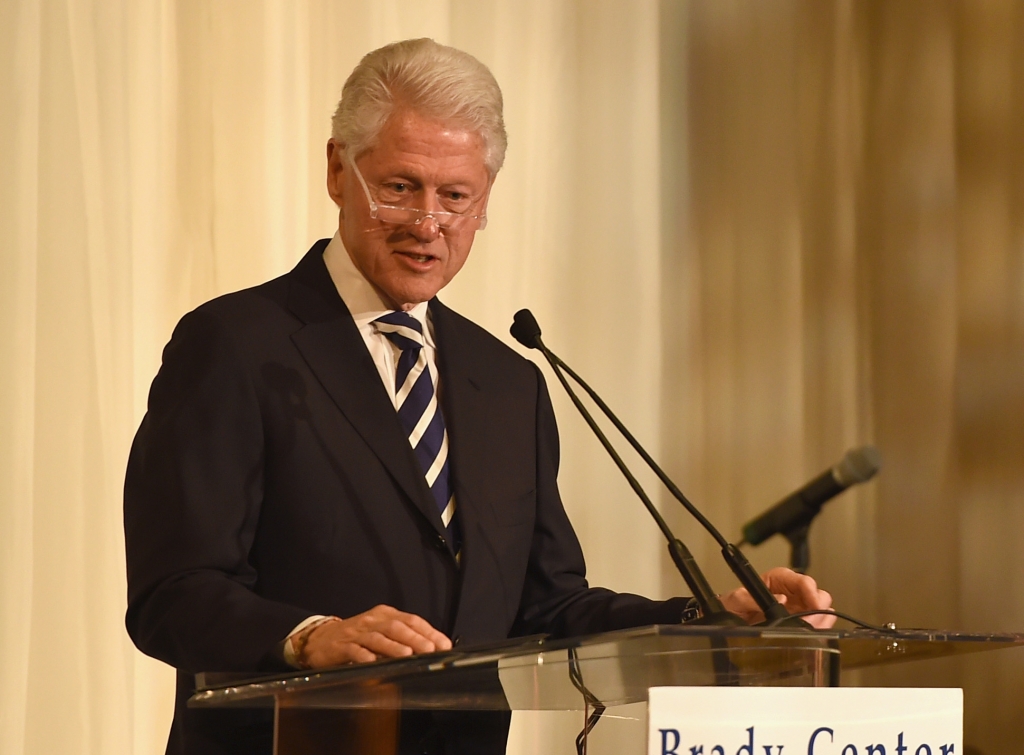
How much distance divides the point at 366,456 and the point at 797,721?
763mm

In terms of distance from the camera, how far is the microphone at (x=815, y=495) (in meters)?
1.75

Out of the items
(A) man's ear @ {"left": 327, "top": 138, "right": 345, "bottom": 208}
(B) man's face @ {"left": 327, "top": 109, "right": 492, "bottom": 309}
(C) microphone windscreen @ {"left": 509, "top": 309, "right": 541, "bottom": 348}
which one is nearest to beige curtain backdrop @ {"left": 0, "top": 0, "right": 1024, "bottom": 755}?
(A) man's ear @ {"left": 327, "top": 138, "right": 345, "bottom": 208}

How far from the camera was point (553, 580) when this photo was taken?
201 cm

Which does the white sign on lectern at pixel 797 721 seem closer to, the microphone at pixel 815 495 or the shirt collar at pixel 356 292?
the microphone at pixel 815 495

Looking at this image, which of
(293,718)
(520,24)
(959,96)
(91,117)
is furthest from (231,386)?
(959,96)

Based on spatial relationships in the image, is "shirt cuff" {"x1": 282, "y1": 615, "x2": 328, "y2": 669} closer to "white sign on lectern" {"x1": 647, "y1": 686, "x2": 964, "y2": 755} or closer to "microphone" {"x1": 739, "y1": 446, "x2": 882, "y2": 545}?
"white sign on lectern" {"x1": 647, "y1": 686, "x2": 964, "y2": 755}

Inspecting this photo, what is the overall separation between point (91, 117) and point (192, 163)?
24 cm

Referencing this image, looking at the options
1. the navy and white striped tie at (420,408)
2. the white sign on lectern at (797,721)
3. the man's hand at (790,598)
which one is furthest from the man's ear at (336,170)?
the white sign on lectern at (797,721)

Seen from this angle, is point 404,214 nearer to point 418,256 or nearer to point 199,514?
point 418,256

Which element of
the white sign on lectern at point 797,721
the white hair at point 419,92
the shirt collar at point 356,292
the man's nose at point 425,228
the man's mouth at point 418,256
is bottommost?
the white sign on lectern at point 797,721

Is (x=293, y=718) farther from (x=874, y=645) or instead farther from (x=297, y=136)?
(x=297, y=136)

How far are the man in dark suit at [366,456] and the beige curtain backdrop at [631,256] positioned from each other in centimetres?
100

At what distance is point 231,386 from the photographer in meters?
1.70

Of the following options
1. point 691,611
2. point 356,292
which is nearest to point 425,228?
point 356,292
